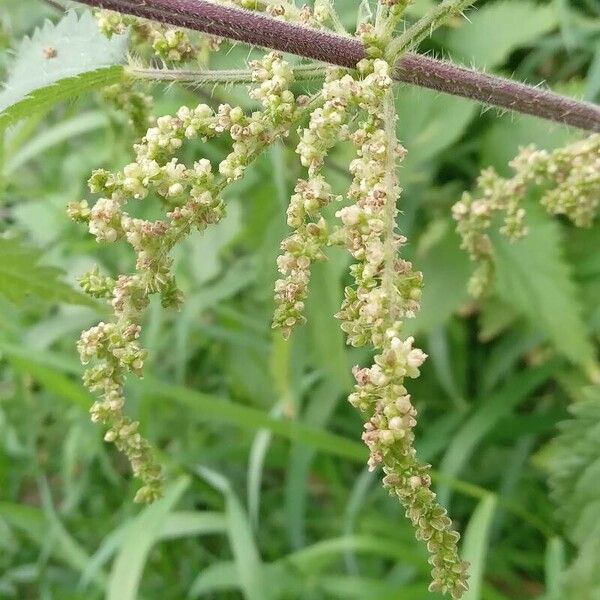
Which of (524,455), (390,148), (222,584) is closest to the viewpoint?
(390,148)

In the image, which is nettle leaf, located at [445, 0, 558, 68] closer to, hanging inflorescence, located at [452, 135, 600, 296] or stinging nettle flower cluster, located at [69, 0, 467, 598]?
hanging inflorescence, located at [452, 135, 600, 296]

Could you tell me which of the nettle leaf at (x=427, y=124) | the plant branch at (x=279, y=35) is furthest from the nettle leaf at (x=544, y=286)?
the plant branch at (x=279, y=35)

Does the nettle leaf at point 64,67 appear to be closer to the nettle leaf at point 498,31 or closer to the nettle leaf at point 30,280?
the nettle leaf at point 30,280

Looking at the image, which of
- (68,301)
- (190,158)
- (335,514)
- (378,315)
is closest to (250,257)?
(190,158)

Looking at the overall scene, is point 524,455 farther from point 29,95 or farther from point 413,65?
point 29,95

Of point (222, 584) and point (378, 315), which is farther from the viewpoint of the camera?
point (222, 584)

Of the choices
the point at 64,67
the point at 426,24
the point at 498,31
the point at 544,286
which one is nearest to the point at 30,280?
the point at 64,67

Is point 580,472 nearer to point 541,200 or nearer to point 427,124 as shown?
point 541,200
